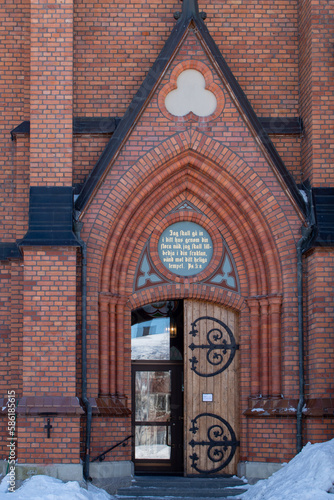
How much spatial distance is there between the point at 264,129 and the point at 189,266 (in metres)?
2.21

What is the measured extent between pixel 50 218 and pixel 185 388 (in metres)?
3.08

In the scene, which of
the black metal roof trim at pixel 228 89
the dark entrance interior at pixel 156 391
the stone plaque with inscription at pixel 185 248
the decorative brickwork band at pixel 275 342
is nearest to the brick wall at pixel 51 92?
the black metal roof trim at pixel 228 89

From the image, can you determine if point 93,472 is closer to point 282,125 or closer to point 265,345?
point 265,345

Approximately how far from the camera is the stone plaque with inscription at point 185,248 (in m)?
12.4

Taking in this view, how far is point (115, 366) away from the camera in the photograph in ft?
39.0

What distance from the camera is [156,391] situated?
498 inches

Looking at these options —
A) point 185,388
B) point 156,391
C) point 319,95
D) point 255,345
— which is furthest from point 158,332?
point 319,95

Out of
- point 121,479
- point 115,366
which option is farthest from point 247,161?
point 121,479

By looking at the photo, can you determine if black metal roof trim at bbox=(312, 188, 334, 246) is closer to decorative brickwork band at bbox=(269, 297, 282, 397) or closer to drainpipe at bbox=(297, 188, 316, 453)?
drainpipe at bbox=(297, 188, 316, 453)

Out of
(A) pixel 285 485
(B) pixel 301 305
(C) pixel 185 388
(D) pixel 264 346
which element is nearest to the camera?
(A) pixel 285 485

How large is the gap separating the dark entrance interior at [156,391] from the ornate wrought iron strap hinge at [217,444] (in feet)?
1.77

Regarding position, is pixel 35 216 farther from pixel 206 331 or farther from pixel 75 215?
pixel 206 331

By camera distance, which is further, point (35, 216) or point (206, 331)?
point (206, 331)

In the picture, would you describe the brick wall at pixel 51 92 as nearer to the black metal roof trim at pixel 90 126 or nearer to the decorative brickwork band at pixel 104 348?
the black metal roof trim at pixel 90 126
